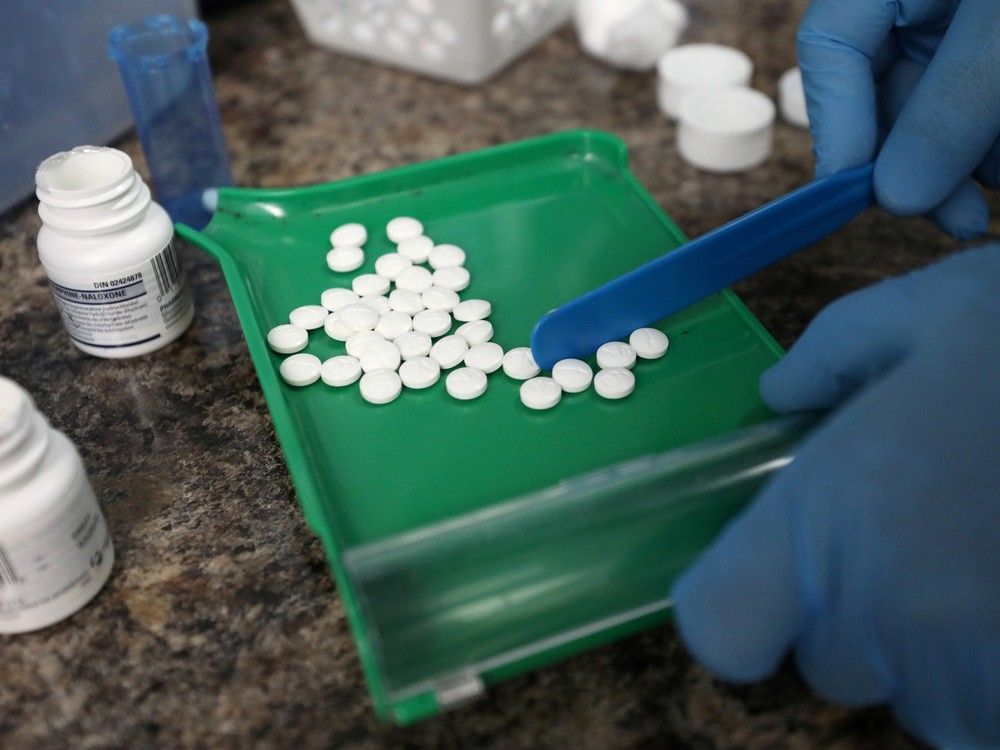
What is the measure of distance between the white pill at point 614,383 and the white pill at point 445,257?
241 millimetres

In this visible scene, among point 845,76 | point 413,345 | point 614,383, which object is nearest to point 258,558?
point 413,345

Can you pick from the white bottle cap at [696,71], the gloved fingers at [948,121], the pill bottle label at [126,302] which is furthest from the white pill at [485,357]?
the white bottle cap at [696,71]

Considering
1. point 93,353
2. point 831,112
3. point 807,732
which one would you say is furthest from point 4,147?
point 807,732

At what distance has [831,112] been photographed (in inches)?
40.5

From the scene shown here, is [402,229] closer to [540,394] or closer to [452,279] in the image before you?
[452,279]

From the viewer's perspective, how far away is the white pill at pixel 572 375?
943 millimetres

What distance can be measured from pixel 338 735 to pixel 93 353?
1.70ft

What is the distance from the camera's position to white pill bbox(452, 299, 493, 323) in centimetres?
103

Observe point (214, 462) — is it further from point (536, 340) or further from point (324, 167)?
point (324, 167)

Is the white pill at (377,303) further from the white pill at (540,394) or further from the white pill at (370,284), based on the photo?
the white pill at (540,394)

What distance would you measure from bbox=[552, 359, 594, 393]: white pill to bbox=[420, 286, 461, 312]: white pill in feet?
0.50

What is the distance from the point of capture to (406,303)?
1.04m

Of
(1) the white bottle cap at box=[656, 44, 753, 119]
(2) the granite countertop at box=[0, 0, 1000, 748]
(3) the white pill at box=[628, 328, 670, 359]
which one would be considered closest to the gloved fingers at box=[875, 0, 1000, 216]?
(2) the granite countertop at box=[0, 0, 1000, 748]

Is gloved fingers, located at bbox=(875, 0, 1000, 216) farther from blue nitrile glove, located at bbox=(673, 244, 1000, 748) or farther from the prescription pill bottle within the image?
the prescription pill bottle
